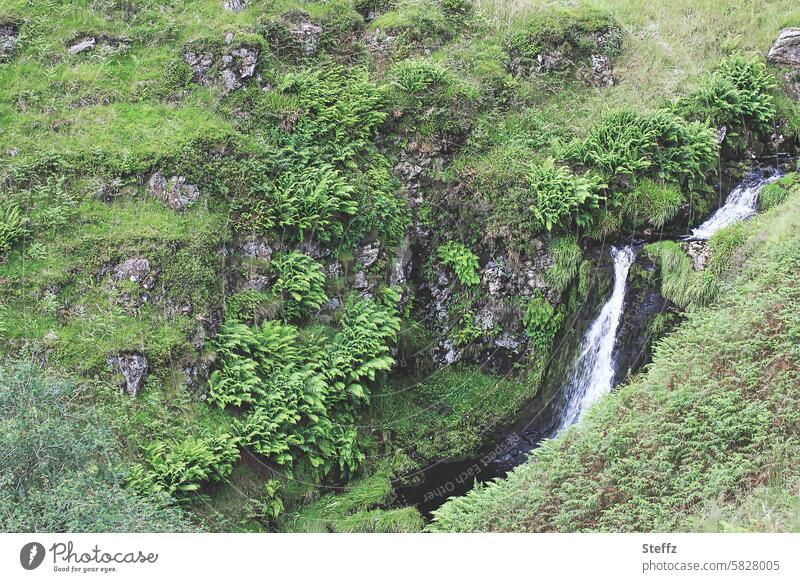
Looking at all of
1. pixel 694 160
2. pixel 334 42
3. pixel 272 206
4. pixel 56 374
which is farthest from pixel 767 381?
pixel 334 42

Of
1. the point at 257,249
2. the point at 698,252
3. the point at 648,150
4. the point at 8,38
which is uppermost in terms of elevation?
the point at 648,150

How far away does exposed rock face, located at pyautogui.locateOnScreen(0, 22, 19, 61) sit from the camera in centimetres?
1948

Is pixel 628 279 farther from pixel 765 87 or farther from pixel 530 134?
pixel 765 87

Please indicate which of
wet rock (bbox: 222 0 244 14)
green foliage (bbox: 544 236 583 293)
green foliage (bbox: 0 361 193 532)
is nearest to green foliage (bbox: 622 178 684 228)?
green foliage (bbox: 544 236 583 293)

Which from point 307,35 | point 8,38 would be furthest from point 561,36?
point 8,38

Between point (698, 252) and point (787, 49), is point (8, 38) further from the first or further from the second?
Answer: point (787, 49)

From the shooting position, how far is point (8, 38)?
19.7m

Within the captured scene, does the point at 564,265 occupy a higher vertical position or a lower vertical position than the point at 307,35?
lower

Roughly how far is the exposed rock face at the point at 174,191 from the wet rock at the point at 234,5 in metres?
6.72

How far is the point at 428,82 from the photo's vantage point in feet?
64.4

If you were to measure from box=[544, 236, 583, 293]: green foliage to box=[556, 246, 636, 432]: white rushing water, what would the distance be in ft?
3.21

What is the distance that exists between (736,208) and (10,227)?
16595 mm

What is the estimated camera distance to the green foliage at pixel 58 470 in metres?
10.4

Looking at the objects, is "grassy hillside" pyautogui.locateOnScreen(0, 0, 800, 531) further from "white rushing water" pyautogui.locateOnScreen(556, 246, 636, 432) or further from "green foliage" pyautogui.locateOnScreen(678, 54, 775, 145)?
"white rushing water" pyautogui.locateOnScreen(556, 246, 636, 432)
